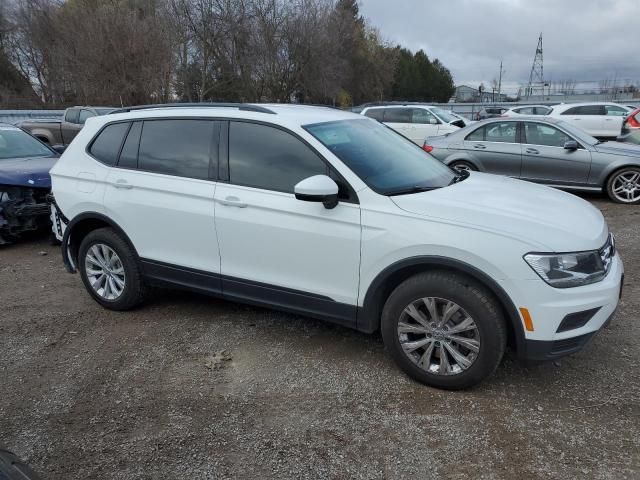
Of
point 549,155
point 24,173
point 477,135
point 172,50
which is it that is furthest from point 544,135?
point 172,50

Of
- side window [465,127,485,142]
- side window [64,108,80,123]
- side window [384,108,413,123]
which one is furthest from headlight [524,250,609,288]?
side window [64,108,80,123]

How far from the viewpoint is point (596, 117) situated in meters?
17.1

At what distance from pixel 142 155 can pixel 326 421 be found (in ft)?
8.65

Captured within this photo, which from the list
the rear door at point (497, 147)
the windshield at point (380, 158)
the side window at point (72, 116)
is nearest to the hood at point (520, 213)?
the windshield at point (380, 158)

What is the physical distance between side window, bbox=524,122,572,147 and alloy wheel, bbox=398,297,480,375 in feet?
22.7

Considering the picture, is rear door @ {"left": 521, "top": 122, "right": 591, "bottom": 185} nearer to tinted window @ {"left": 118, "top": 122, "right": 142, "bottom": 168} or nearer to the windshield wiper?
the windshield wiper

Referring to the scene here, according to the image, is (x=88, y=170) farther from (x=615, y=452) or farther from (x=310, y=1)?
(x=310, y=1)

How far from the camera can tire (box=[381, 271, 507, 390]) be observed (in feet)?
10.1

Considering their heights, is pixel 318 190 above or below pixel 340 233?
above

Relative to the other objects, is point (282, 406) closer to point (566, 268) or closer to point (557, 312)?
point (557, 312)

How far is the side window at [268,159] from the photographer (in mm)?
3629

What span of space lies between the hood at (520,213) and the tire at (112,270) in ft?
7.87

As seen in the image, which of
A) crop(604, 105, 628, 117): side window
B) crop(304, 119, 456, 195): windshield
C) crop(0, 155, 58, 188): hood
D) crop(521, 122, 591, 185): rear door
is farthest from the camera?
crop(604, 105, 628, 117): side window

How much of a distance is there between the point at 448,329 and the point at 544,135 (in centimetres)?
708
